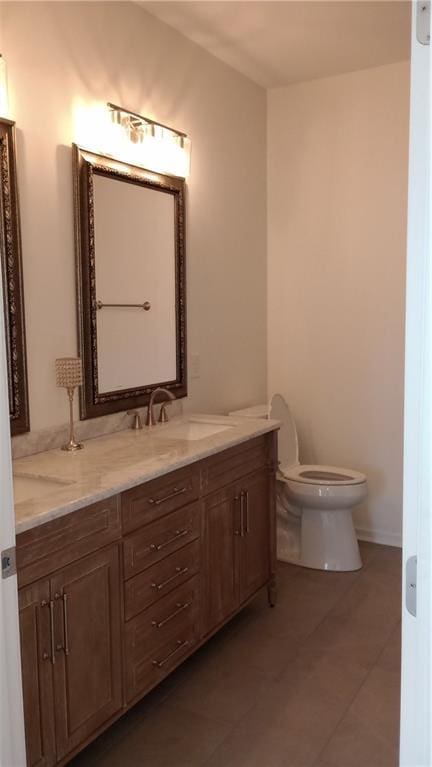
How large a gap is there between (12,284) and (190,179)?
132 centimetres

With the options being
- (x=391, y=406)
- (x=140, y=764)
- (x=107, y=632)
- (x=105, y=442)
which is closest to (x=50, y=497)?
(x=107, y=632)

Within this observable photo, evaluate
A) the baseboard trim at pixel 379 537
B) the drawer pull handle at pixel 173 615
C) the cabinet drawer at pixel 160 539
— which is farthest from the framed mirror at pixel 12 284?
the baseboard trim at pixel 379 537

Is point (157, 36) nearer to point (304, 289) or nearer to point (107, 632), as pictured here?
point (304, 289)

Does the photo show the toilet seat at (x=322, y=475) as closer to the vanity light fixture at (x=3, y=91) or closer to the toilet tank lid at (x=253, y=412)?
the toilet tank lid at (x=253, y=412)

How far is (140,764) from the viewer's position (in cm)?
200

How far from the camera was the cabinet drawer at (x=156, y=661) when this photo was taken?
2059 mm

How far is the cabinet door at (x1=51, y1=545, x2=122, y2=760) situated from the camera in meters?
1.77

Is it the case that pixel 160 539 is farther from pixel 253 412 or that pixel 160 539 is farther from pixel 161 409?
pixel 253 412

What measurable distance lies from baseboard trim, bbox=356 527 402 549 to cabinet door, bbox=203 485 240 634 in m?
1.43

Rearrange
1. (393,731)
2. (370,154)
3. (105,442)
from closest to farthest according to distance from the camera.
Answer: (393,731), (105,442), (370,154)

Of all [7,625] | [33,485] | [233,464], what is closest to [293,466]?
[233,464]

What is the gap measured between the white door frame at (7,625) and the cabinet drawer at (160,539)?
82 centimetres

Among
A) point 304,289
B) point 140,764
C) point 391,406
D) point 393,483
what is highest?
point 304,289

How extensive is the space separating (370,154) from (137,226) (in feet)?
5.19
